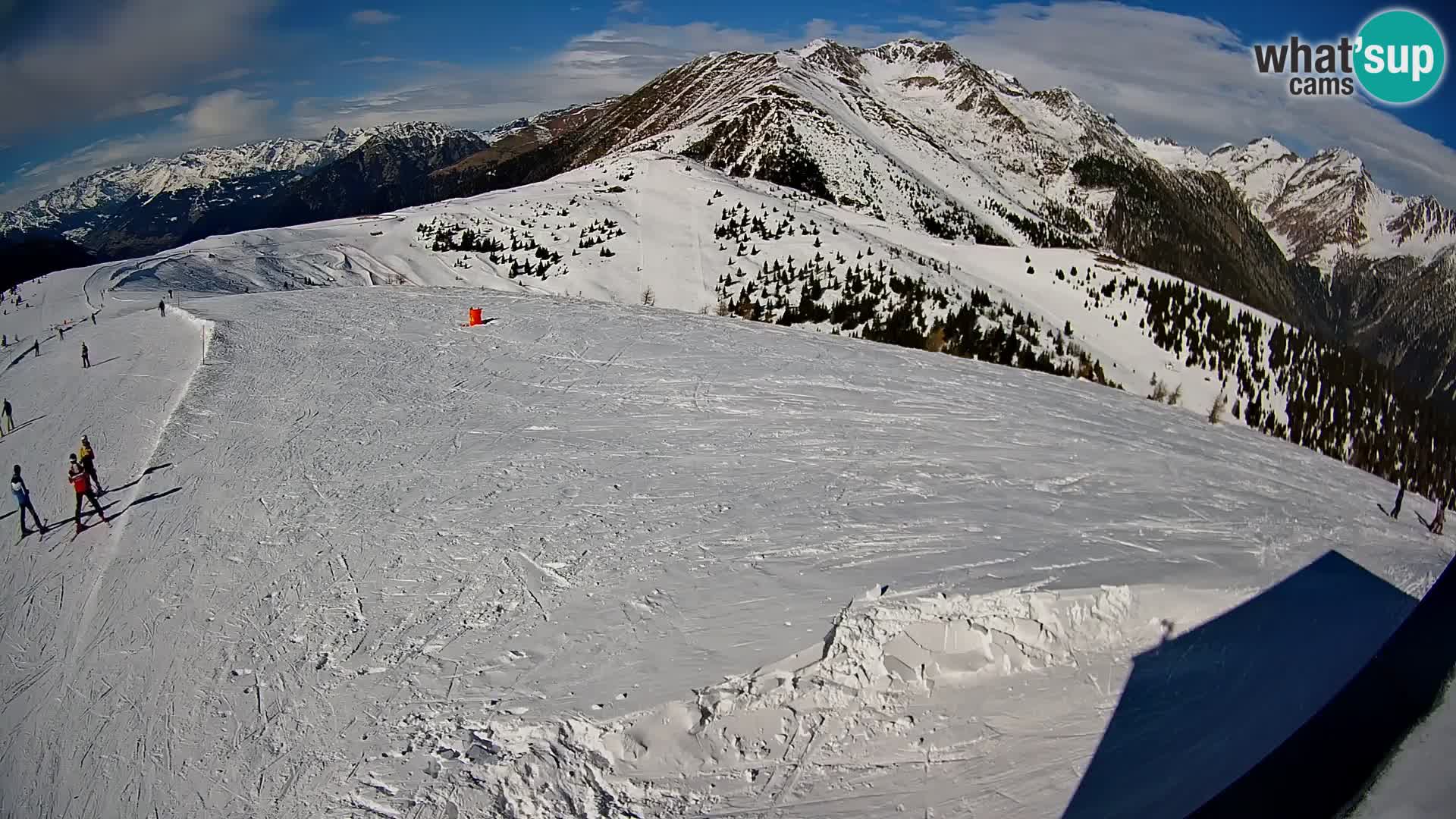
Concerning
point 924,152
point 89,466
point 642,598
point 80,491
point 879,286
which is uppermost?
point 924,152

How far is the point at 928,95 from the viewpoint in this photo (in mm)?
162875

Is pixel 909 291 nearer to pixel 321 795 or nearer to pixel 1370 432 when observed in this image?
pixel 1370 432

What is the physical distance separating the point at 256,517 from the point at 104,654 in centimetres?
267

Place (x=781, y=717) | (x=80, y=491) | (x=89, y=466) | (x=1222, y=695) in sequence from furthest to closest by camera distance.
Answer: (x=89, y=466)
(x=80, y=491)
(x=1222, y=695)
(x=781, y=717)

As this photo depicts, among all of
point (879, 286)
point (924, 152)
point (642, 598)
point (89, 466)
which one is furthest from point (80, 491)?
point (924, 152)

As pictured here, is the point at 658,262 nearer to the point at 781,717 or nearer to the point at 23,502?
the point at 23,502

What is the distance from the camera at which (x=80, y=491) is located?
34.4ft

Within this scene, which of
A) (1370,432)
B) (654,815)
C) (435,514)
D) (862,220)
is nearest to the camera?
(654,815)

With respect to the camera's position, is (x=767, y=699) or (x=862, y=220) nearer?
(x=767, y=699)

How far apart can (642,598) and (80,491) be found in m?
9.07

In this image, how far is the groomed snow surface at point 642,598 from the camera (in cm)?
624

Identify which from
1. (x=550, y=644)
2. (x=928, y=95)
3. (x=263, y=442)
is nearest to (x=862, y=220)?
(x=263, y=442)

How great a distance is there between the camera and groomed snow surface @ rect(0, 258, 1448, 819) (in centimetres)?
624

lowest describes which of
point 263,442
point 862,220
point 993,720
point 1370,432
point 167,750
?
point 1370,432
